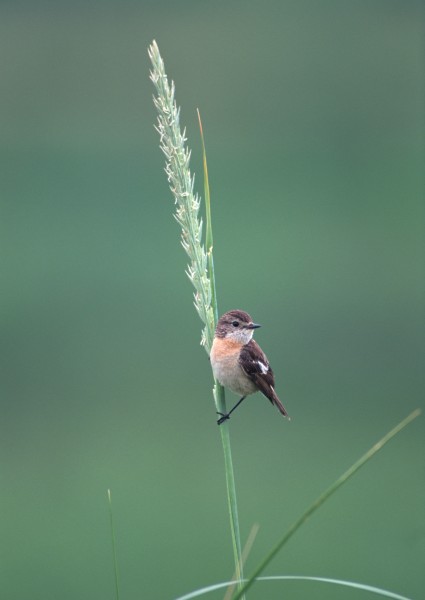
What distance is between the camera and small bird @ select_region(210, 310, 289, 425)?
319 cm

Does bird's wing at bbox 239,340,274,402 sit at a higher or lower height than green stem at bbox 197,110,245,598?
lower

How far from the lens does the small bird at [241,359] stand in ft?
10.5

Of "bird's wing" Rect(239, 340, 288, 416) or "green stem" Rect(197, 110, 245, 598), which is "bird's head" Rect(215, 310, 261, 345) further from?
"green stem" Rect(197, 110, 245, 598)

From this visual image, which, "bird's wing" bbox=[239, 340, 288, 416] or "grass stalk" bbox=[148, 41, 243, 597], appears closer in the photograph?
"grass stalk" bbox=[148, 41, 243, 597]

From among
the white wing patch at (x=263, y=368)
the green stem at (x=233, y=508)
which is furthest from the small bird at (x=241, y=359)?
the green stem at (x=233, y=508)

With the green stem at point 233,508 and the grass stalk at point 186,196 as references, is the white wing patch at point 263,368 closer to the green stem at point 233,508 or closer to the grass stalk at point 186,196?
the grass stalk at point 186,196

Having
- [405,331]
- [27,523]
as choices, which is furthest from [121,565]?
[405,331]

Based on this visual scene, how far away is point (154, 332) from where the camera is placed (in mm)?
12500

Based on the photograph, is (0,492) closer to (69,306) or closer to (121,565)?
(121,565)

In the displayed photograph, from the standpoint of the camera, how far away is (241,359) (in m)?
3.26

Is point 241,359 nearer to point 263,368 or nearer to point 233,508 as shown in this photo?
point 263,368

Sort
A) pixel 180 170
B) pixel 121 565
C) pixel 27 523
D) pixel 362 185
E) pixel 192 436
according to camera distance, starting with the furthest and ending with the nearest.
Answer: pixel 362 185
pixel 192 436
pixel 27 523
pixel 121 565
pixel 180 170

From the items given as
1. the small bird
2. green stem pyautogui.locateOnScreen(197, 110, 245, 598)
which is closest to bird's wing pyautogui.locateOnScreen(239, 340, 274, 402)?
the small bird

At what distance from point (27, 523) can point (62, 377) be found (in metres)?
4.01
